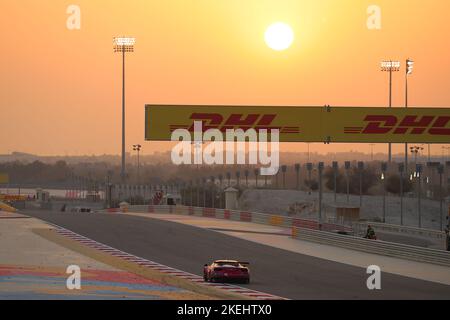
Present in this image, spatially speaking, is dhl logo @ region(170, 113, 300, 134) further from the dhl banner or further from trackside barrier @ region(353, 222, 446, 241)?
trackside barrier @ region(353, 222, 446, 241)

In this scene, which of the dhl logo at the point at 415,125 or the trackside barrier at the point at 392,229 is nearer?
the dhl logo at the point at 415,125

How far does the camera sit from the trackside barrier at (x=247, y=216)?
52.5 metres

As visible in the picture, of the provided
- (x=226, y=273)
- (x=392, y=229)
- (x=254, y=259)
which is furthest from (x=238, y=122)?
(x=392, y=229)

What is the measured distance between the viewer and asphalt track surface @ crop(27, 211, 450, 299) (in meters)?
26.7

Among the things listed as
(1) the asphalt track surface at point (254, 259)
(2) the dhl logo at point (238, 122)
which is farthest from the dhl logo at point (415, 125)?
(1) the asphalt track surface at point (254, 259)

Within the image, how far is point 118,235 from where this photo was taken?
4694cm

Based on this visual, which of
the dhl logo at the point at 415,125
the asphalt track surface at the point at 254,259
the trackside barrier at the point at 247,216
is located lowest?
the asphalt track surface at the point at 254,259

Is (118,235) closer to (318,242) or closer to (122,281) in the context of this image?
(318,242)

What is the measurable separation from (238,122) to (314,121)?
12.5ft

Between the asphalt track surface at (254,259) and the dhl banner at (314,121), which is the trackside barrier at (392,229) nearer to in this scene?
the dhl banner at (314,121)

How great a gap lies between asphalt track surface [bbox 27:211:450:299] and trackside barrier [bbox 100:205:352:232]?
6540mm

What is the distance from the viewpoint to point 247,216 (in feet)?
210

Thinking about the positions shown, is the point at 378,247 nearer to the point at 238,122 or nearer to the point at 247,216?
the point at 238,122
